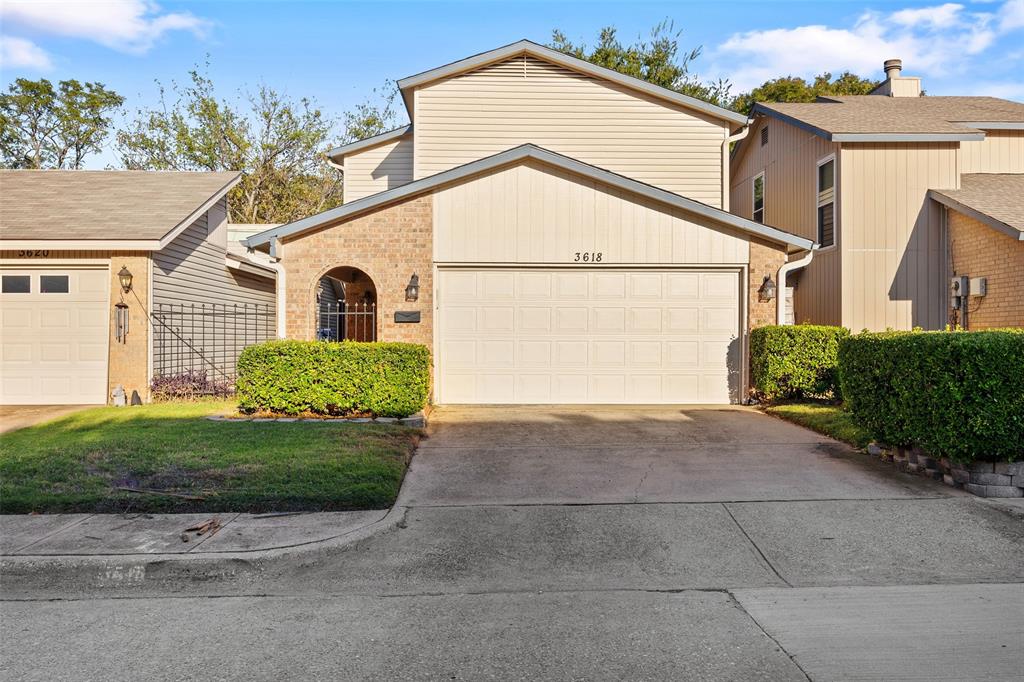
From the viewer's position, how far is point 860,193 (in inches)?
606

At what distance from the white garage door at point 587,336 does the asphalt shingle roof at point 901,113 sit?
19.2ft

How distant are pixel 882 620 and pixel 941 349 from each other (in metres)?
3.66

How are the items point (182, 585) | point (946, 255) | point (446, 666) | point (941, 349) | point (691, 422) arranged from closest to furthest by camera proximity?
1. point (446, 666)
2. point (182, 585)
3. point (941, 349)
4. point (691, 422)
5. point (946, 255)

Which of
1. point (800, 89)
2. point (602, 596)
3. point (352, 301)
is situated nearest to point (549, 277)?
point (352, 301)

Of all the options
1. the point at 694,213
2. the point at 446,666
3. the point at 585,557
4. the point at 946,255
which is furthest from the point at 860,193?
the point at 446,666

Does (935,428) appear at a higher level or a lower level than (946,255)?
lower

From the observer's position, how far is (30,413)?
11.8 meters

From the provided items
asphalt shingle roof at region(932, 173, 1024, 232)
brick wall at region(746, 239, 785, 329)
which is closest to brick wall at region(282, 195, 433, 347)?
brick wall at region(746, 239, 785, 329)

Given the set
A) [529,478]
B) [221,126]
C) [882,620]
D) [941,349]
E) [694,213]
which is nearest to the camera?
[882,620]

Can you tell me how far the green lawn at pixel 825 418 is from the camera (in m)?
9.05

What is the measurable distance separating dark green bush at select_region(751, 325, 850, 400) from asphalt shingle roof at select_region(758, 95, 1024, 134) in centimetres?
567

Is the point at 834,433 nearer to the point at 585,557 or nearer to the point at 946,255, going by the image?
the point at 585,557

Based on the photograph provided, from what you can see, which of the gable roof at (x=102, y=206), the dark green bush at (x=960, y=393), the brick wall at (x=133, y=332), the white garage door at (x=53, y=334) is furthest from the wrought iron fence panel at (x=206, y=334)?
the dark green bush at (x=960, y=393)

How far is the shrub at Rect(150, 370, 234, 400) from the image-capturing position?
519 inches
